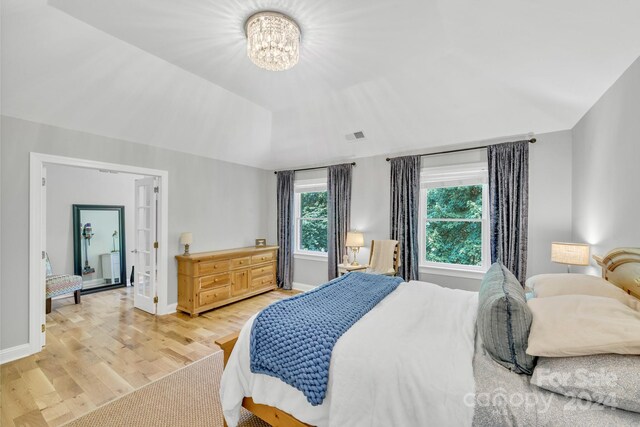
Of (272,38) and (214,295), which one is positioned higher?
(272,38)

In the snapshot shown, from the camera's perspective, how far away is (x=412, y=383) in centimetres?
122

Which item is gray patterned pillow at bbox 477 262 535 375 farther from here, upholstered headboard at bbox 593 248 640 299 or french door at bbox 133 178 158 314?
french door at bbox 133 178 158 314

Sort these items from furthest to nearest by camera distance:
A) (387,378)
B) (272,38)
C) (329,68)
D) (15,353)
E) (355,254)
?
1. (355,254)
2. (329,68)
3. (15,353)
4. (272,38)
5. (387,378)

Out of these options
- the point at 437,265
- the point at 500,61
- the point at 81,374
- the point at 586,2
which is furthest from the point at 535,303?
the point at 81,374

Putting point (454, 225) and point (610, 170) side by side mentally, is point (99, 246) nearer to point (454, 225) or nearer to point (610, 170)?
point (454, 225)

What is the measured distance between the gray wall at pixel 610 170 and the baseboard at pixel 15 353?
17.3 ft

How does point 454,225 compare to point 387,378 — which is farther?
point 454,225

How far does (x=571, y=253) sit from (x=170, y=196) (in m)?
4.82

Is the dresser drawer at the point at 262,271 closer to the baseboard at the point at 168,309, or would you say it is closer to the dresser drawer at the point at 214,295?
the dresser drawer at the point at 214,295

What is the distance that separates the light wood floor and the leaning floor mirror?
838 mm

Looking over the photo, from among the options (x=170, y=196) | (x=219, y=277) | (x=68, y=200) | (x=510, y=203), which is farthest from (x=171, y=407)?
(x=68, y=200)

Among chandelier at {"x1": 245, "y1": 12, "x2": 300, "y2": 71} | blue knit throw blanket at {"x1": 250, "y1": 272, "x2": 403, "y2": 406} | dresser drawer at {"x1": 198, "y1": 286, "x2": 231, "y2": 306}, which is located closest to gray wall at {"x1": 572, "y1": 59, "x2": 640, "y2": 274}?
blue knit throw blanket at {"x1": 250, "y1": 272, "x2": 403, "y2": 406}

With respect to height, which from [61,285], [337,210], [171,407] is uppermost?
[337,210]

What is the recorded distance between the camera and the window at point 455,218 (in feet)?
12.1
